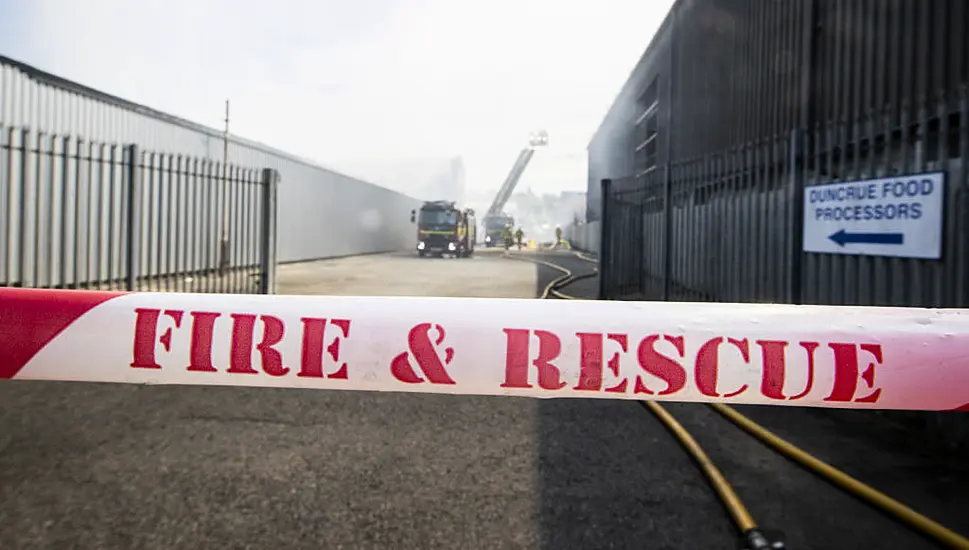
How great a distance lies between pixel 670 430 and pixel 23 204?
7.70 m

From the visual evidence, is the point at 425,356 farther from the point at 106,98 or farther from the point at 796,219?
the point at 106,98

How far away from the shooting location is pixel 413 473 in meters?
3.42

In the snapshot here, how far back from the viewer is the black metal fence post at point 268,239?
1079 cm

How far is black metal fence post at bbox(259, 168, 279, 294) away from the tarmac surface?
574cm

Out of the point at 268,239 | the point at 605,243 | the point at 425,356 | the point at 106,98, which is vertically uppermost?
the point at 106,98

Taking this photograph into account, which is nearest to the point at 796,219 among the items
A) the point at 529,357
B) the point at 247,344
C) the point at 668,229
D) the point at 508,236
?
the point at 668,229

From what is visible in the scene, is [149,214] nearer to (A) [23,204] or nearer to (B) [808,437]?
(A) [23,204]

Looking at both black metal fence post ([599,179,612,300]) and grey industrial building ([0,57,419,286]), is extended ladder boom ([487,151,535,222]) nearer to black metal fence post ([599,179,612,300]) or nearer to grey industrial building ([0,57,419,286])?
grey industrial building ([0,57,419,286])

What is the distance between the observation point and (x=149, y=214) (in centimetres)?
932

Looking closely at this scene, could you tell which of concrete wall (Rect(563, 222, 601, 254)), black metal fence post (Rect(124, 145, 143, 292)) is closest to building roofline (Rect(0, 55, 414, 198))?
black metal fence post (Rect(124, 145, 143, 292))

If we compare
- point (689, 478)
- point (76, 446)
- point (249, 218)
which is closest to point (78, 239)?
point (249, 218)

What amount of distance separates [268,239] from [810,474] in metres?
9.00

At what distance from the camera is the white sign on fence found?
4.23 meters

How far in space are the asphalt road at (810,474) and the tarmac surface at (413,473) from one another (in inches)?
0.6
